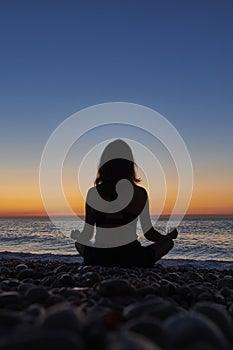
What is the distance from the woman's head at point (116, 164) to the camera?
612 cm

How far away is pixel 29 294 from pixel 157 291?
4.02 feet

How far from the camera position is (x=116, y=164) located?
6.16m

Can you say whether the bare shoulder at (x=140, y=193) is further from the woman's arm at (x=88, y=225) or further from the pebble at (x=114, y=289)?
the pebble at (x=114, y=289)

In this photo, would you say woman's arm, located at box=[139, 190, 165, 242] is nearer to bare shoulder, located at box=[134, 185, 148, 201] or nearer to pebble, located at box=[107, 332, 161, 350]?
bare shoulder, located at box=[134, 185, 148, 201]

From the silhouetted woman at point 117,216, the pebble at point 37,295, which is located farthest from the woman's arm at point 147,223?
the pebble at point 37,295

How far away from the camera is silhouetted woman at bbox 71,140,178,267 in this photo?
612 cm

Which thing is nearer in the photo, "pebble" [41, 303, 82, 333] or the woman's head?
"pebble" [41, 303, 82, 333]

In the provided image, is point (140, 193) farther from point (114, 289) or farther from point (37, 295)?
point (37, 295)

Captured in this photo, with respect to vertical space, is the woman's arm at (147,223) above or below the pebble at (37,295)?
above

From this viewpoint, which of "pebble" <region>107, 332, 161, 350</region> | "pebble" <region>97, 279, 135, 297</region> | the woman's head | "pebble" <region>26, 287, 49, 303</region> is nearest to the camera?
"pebble" <region>107, 332, 161, 350</region>

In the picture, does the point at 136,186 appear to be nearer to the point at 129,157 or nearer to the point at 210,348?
the point at 129,157

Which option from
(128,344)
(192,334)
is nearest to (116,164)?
(192,334)

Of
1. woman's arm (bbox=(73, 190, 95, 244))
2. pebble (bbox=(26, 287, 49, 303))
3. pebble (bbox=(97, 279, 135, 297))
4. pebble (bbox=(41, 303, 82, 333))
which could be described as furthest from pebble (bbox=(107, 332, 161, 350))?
woman's arm (bbox=(73, 190, 95, 244))

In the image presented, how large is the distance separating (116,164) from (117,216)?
28.1 inches
